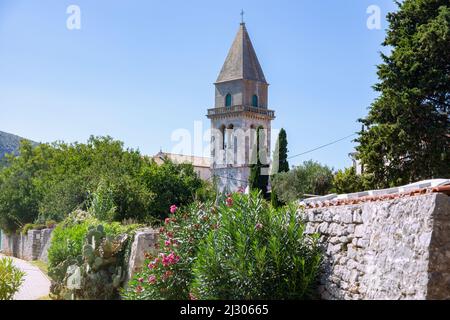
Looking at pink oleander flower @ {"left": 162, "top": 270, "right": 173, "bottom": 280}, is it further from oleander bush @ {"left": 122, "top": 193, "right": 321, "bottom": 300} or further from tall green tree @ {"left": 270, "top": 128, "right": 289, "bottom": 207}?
tall green tree @ {"left": 270, "top": 128, "right": 289, "bottom": 207}

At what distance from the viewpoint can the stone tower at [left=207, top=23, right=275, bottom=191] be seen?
73.5 m

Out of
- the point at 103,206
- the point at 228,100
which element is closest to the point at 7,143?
the point at 228,100

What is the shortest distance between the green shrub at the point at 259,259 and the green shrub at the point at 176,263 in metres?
1.38

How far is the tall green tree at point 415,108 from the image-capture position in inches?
885

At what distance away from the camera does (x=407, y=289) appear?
7168 mm

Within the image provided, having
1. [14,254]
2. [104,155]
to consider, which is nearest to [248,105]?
[104,155]

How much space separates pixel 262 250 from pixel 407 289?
235 centimetres

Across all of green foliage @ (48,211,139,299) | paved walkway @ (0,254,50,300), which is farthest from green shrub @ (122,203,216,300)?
paved walkway @ (0,254,50,300)

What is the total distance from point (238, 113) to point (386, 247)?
220 feet

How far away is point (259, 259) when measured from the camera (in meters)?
8.84

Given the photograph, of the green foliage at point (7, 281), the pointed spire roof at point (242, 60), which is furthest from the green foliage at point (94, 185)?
the pointed spire roof at point (242, 60)

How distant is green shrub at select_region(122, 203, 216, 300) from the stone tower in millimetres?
59990

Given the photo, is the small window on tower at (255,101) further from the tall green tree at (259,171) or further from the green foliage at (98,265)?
the green foliage at (98,265)
